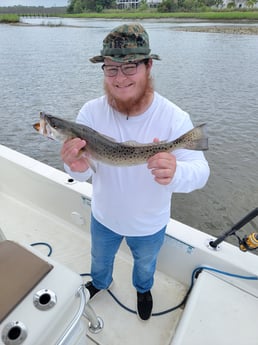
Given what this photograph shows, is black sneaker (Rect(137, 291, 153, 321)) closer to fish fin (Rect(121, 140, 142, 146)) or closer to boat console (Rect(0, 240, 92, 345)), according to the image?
boat console (Rect(0, 240, 92, 345))

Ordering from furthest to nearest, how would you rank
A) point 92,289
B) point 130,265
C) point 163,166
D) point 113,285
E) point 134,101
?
point 130,265
point 113,285
point 92,289
point 134,101
point 163,166

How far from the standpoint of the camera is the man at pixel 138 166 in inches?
62.2

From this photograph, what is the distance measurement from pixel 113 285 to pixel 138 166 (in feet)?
5.29

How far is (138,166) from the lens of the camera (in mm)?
1787

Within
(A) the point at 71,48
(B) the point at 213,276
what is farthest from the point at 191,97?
(A) the point at 71,48

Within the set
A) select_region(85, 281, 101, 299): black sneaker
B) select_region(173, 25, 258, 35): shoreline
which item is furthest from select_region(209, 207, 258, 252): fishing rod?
select_region(173, 25, 258, 35): shoreline

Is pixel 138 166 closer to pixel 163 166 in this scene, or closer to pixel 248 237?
pixel 163 166

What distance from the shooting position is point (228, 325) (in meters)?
2.03

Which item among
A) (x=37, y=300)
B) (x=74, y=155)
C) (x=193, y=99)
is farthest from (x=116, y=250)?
(x=193, y=99)

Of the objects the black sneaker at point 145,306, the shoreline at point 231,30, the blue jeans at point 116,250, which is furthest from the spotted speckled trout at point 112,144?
the shoreline at point 231,30

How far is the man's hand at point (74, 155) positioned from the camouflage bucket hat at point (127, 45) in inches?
20.6

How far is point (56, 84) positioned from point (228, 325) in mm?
12937

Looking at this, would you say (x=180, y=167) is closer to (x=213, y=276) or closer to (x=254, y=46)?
(x=213, y=276)

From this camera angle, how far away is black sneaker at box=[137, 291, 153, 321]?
2492 millimetres
